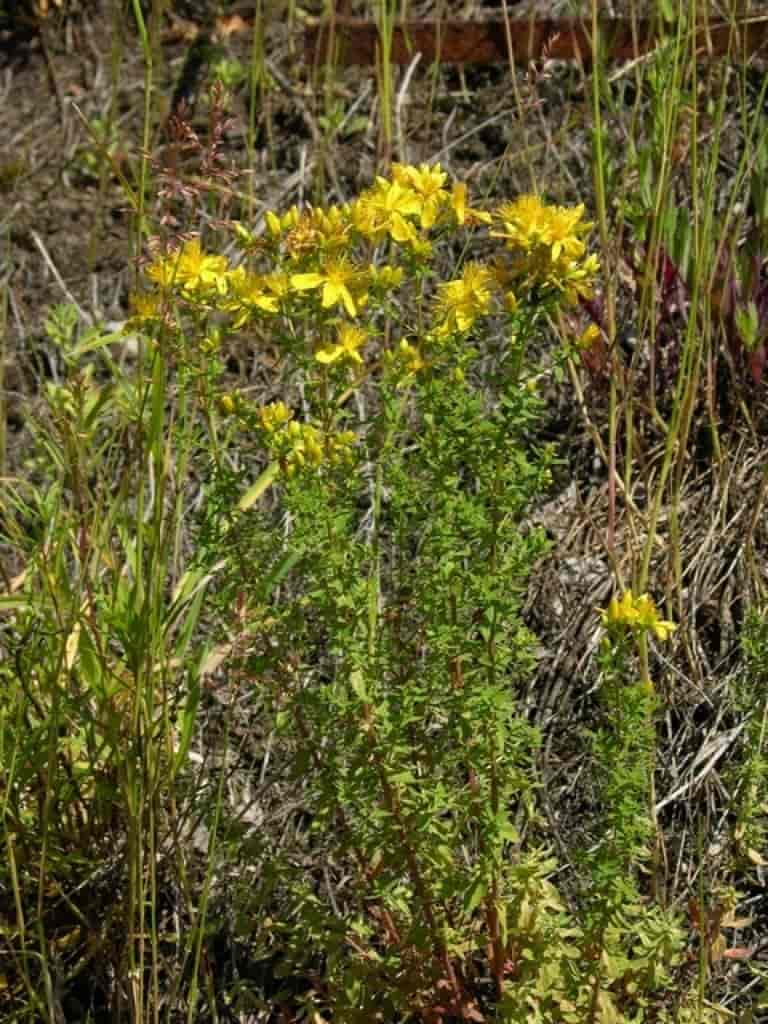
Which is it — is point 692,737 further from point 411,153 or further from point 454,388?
point 411,153

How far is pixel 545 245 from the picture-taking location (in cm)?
157

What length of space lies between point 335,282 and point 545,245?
0.24m

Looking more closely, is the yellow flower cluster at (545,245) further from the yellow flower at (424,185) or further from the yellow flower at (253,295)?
the yellow flower at (253,295)

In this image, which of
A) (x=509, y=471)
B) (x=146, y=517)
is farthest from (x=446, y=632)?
(x=146, y=517)

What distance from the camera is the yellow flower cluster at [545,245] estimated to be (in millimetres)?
1557

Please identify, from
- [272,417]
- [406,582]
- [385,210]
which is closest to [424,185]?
[385,210]

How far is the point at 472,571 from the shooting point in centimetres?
177

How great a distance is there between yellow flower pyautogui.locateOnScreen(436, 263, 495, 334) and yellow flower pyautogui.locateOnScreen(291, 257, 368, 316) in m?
0.10

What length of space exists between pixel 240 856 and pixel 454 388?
30.0 inches

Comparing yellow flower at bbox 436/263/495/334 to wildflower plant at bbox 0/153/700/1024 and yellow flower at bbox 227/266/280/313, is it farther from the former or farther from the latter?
yellow flower at bbox 227/266/280/313

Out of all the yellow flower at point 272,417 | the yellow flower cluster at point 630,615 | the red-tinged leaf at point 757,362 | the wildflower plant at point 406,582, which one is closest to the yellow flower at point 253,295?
the wildflower plant at point 406,582

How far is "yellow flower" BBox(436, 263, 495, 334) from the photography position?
168cm

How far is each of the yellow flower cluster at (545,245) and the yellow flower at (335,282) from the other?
17 cm

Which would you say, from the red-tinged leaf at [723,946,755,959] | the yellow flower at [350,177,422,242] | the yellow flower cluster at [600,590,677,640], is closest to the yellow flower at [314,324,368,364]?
the yellow flower at [350,177,422,242]
